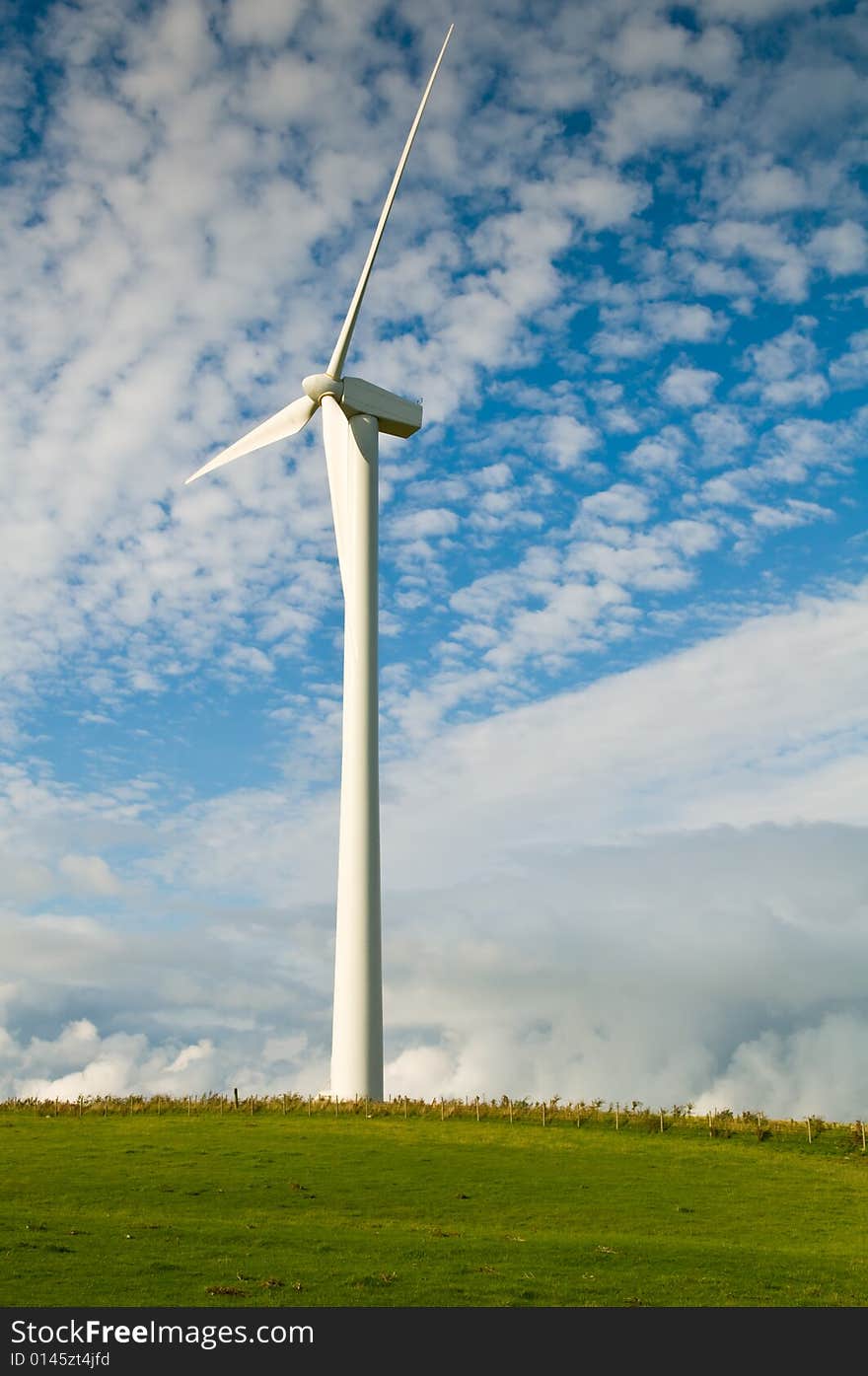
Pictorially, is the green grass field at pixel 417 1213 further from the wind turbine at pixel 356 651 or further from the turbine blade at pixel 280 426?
the turbine blade at pixel 280 426

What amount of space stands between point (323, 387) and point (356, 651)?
1622 centimetres

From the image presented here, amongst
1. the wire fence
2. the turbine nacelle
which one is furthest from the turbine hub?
the wire fence

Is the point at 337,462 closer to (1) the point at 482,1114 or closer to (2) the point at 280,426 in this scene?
(2) the point at 280,426

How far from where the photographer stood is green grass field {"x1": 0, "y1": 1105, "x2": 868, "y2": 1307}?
25891 mm

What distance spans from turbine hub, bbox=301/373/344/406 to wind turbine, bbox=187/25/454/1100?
6 centimetres

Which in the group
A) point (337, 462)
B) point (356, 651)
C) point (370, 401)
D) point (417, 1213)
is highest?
point (370, 401)

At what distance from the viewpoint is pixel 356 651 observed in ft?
206

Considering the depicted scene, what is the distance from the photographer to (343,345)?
220 ft

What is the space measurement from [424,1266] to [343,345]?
51743 mm

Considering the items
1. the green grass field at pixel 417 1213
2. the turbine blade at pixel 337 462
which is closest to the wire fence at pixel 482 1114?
the green grass field at pixel 417 1213

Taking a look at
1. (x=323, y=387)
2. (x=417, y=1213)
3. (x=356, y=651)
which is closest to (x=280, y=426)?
(x=323, y=387)
